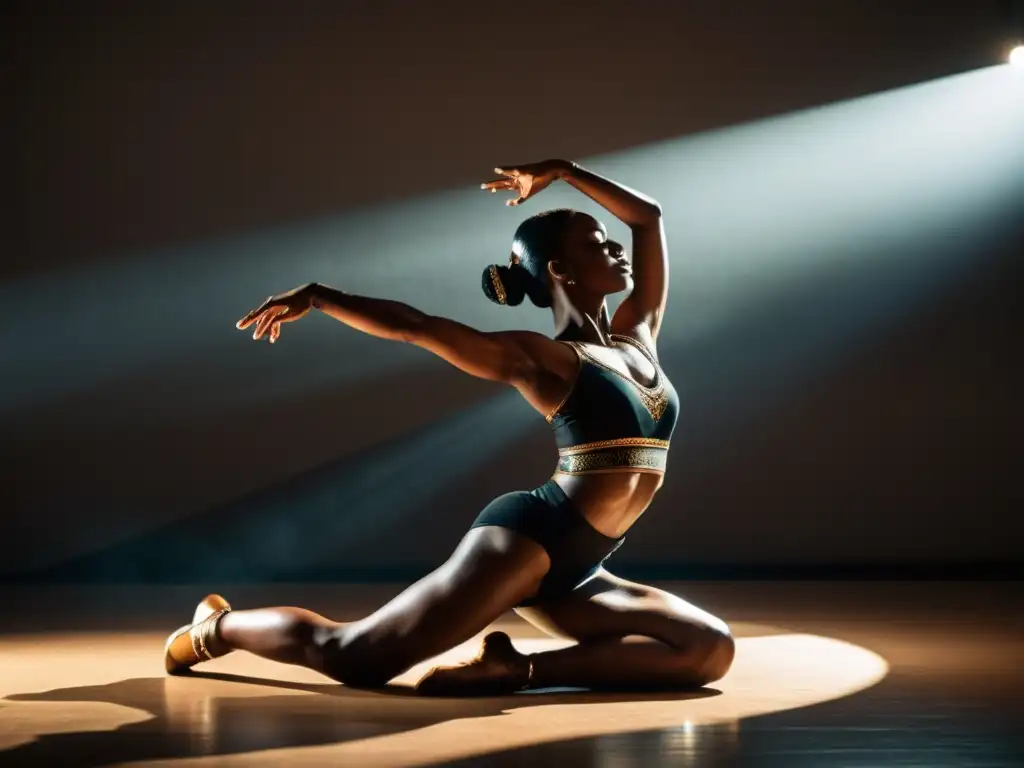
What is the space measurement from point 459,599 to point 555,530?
0.80 feet

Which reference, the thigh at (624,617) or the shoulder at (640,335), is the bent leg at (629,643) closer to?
the thigh at (624,617)

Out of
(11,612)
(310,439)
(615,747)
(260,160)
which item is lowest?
(615,747)

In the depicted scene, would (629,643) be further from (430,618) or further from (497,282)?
(497,282)

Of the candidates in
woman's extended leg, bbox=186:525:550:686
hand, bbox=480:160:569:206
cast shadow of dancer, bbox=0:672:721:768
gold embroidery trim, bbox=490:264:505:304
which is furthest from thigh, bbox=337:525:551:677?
hand, bbox=480:160:569:206

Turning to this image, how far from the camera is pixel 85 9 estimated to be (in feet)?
18.8

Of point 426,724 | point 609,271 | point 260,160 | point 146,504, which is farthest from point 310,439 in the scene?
point 426,724

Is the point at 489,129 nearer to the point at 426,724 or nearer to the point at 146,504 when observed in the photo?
the point at 146,504

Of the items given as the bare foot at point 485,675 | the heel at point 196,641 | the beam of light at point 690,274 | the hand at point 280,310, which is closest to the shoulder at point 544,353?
the hand at point 280,310

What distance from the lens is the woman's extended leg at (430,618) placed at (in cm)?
278

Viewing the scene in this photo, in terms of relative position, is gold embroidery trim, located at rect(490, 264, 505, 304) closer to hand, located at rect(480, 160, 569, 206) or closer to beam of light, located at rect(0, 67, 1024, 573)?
hand, located at rect(480, 160, 569, 206)

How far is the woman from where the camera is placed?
2.78 metres

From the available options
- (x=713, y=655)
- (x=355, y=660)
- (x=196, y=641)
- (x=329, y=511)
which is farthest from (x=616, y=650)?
(x=329, y=511)

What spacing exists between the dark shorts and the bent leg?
0.20ft

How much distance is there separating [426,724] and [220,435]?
3.35 metres
